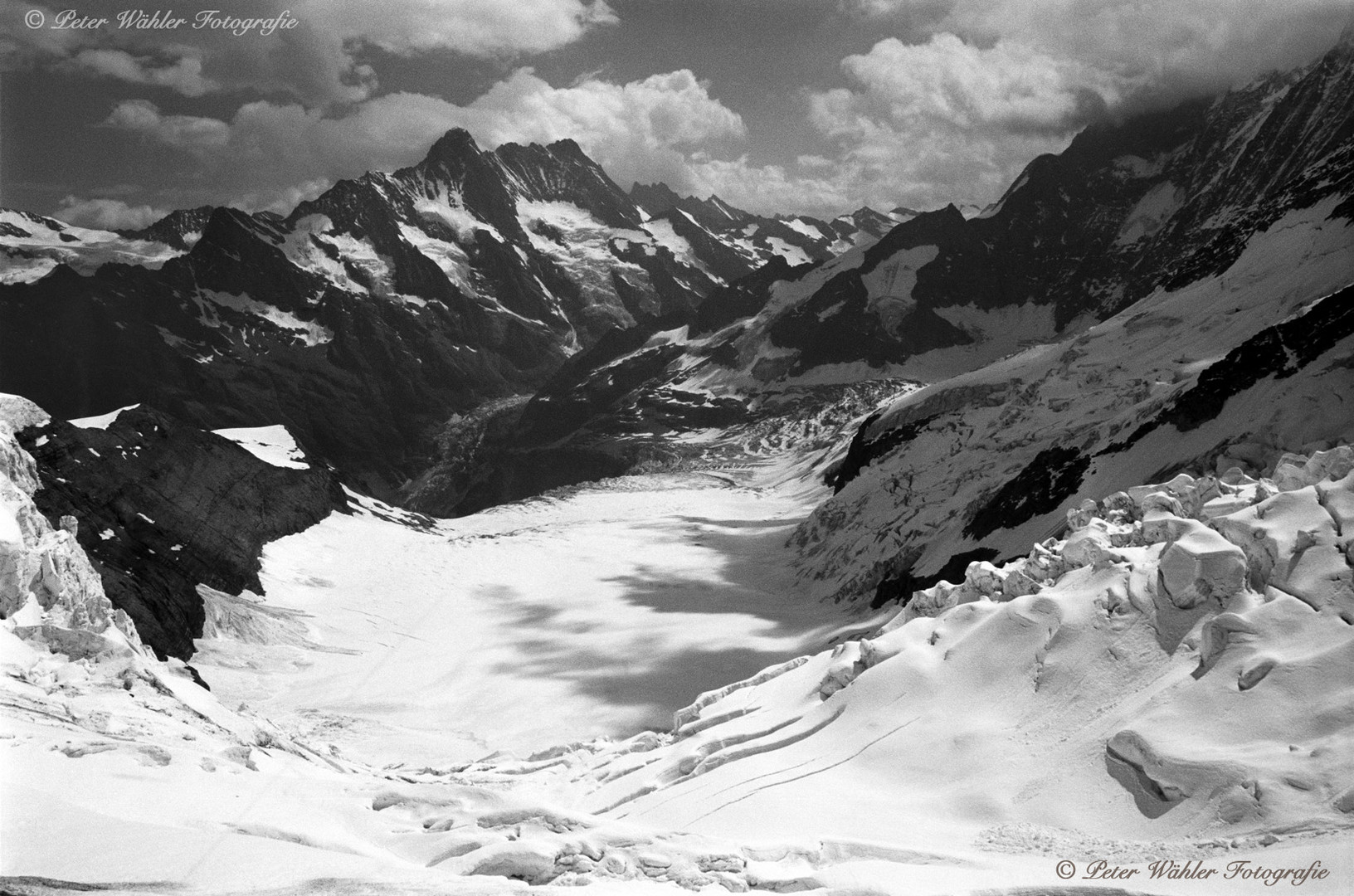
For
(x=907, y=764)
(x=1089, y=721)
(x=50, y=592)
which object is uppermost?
(x=50, y=592)

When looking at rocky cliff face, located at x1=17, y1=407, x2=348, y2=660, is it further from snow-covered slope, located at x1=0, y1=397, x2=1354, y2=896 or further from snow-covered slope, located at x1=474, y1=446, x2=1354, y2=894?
snow-covered slope, located at x1=474, y1=446, x2=1354, y2=894

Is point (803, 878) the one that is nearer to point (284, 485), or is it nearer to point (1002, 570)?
point (1002, 570)

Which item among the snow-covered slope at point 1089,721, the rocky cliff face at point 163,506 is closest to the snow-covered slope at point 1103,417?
the snow-covered slope at point 1089,721

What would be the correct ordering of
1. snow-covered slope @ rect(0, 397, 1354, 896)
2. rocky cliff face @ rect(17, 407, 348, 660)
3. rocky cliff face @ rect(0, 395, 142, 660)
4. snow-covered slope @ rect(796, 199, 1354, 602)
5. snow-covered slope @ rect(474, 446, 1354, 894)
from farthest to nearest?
rocky cliff face @ rect(17, 407, 348, 660) → snow-covered slope @ rect(796, 199, 1354, 602) → rocky cliff face @ rect(0, 395, 142, 660) → snow-covered slope @ rect(474, 446, 1354, 894) → snow-covered slope @ rect(0, 397, 1354, 896)

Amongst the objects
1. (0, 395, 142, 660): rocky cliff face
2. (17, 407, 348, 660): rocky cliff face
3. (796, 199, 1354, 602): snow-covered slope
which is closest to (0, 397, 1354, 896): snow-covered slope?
(0, 395, 142, 660): rocky cliff face

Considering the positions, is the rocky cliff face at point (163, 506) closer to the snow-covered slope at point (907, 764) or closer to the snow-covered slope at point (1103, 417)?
the snow-covered slope at point (907, 764)

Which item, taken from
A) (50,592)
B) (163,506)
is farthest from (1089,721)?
(163,506)

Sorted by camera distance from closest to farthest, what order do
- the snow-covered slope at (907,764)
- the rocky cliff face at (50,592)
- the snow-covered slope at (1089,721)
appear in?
the snow-covered slope at (907,764), the snow-covered slope at (1089,721), the rocky cliff face at (50,592)

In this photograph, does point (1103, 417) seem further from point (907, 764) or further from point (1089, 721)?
point (907, 764)
